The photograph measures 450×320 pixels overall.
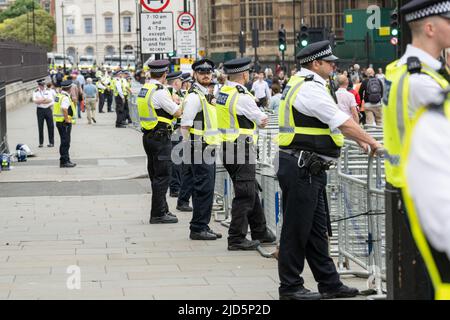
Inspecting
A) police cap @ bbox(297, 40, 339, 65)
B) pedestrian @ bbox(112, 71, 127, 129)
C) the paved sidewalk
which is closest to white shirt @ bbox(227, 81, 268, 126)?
the paved sidewalk

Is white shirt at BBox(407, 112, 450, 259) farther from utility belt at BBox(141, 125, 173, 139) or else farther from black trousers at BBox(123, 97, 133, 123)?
black trousers at BBox(123, 97, 133, 123)

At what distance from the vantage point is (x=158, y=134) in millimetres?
12664

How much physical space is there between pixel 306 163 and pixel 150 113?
557cm

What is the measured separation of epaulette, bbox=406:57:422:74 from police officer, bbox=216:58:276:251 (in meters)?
5.58

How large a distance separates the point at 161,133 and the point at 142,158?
34.5 ft

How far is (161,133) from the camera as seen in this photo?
41.6 feet

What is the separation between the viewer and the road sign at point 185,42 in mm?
25094

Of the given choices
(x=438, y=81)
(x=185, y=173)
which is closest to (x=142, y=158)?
(x=185, y=173)

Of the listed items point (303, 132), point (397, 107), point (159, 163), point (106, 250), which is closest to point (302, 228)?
point (303, 132)

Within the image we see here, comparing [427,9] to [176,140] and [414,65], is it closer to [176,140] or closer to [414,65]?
[414,65]

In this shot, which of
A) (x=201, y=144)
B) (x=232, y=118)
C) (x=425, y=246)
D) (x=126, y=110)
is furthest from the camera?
(x=126, y=110)

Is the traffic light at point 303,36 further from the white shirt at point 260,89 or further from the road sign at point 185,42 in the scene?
the road sign at point 185,42

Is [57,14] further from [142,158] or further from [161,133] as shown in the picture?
[161,133]

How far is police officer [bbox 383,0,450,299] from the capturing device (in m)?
4.18
